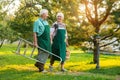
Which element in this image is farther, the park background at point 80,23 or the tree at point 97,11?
the tree at point 97,11

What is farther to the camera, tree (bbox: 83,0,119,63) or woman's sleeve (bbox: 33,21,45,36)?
tree (bbox: 83,0,119,63)

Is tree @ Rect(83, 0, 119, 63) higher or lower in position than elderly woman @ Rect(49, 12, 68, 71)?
higher

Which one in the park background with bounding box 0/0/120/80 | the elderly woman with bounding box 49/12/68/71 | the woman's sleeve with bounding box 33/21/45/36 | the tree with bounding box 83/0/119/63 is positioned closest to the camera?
the woman's sleeve with bounding box 33/21/45/36

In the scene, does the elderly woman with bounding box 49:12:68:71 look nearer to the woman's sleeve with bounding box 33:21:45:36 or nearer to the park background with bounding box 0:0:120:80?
the woman's sleeve with bounding box 33:21:45:36

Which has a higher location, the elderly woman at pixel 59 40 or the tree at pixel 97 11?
the tree at pixel 97 11

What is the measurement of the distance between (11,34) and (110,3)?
20.2ft

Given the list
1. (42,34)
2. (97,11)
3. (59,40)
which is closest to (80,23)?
(97,11)

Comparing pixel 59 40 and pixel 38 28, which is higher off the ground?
pixel 38 28

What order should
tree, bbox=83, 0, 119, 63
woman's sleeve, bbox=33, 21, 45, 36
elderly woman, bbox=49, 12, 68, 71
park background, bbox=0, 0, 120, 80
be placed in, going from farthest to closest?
tree, bbox=83, 0, 119, 63 → park background, bbox=0, 0, 120, 80 → elderly woman, bbox=49, 12, 68, 71 → woman's sleeve, bbox=33, 21, 45, 36

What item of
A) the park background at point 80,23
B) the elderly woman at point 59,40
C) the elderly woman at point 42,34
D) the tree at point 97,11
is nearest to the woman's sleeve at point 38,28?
the elderly woman at point 42,34

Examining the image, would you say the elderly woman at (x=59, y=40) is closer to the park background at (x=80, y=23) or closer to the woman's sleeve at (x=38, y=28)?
the woman's sleeve at (x=38, y=28)

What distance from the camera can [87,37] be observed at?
1902 cm

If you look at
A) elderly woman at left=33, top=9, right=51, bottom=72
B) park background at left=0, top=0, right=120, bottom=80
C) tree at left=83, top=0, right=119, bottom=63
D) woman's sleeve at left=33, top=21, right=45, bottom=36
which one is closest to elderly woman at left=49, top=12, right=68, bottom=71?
elderly woman at left=33, top=9, right=51, bottom=72

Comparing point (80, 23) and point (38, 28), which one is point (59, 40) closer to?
point (38, 28)
